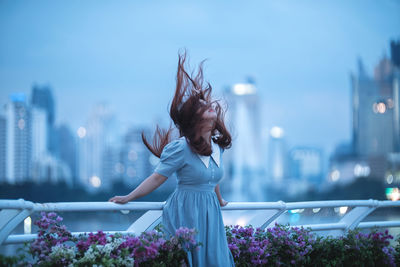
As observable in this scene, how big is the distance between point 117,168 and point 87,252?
335ft

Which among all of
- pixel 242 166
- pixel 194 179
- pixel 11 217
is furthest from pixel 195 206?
pixel 242 166

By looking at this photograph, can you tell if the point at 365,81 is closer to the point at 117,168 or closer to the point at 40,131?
the point at 117,168

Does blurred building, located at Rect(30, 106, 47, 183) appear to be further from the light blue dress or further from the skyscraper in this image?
the light blue dress

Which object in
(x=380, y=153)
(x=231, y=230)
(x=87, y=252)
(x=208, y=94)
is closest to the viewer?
(x=87, y=252)

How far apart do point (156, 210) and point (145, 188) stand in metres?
0.27

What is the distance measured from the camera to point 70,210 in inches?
94.4

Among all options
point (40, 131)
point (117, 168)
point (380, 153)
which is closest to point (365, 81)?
point (380, 153)

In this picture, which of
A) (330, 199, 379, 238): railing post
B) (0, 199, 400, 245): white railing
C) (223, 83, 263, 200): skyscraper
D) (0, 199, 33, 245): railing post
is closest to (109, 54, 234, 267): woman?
(0, 199, 400, 245): white railing

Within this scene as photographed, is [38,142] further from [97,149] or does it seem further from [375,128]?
[375,128]

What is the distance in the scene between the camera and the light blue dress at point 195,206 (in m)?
2.47

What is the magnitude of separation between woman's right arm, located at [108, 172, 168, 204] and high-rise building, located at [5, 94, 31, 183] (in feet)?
295

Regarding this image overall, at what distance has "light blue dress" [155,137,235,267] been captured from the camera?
247 centimetres

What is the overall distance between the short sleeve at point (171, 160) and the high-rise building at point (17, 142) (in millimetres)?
89905

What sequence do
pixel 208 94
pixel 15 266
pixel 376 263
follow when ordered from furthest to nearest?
pixel 376 263, pixel 208 94, pixel 15 266
